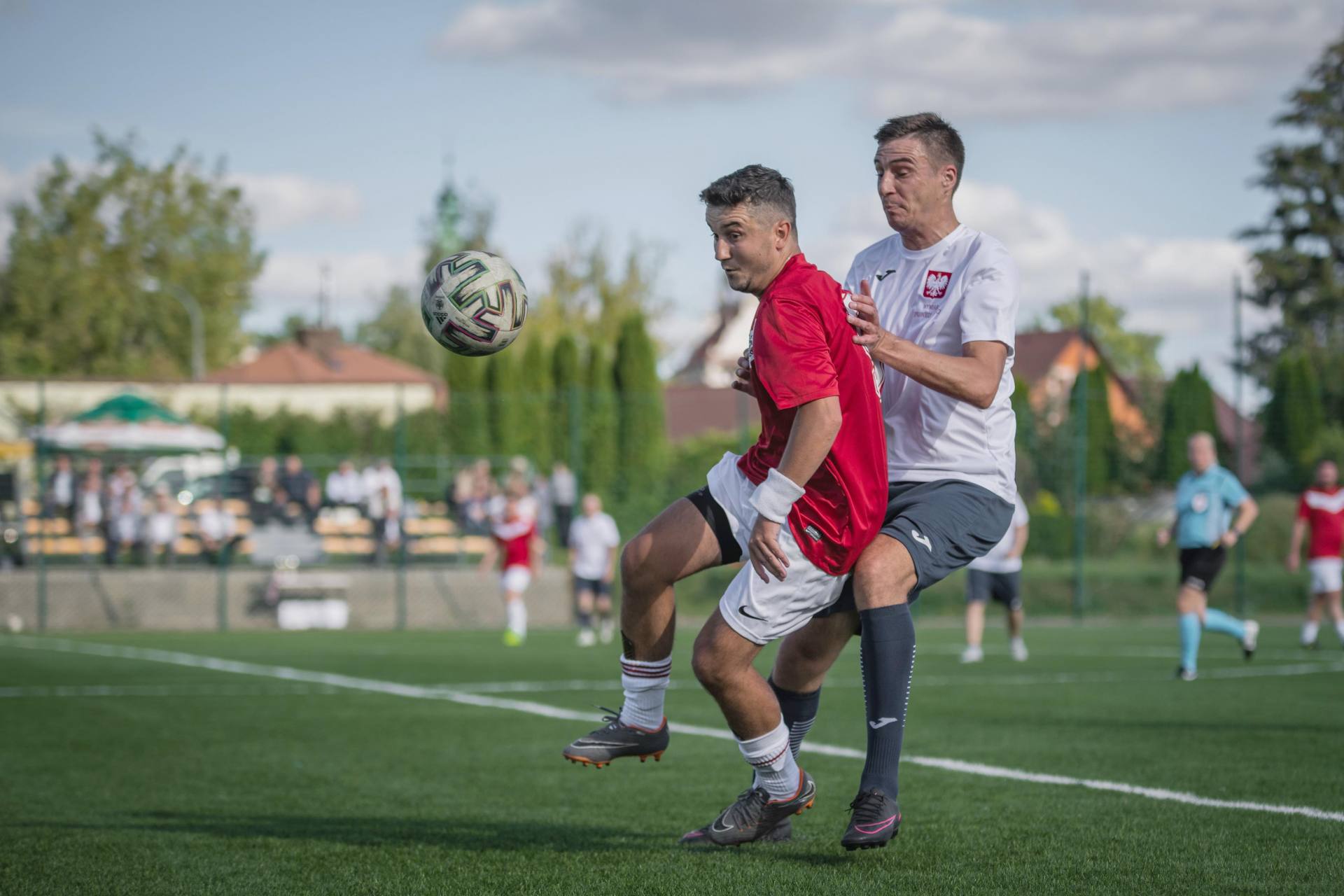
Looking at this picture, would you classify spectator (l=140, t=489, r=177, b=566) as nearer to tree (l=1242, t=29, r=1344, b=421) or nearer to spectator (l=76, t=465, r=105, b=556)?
spectator (l=76, t=465, r=105, b=556)

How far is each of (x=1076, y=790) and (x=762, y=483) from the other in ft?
8.91

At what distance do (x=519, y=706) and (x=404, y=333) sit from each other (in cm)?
7107

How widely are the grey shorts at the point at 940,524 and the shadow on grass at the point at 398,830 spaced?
1322 millimetres

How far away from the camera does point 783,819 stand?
501 cm

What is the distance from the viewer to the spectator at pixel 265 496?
23.9m

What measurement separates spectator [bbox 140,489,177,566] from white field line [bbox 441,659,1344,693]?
37.5 feet

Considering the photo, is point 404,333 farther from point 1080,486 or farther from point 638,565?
point 638,565

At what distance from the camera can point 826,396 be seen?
4.35m

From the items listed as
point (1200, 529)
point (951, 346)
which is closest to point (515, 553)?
point (1200, 529)

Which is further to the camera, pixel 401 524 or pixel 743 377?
pixel 401 524

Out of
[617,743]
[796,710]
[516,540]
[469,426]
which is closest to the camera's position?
[617,743]

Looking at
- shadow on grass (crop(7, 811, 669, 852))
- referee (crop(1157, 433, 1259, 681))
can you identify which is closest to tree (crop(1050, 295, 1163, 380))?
referee (crop(1157, 433, 1259, 681))

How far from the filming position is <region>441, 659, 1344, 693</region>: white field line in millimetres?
12633

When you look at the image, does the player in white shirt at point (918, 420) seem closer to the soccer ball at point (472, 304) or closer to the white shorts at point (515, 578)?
the soccer ball at point (472, 304)
